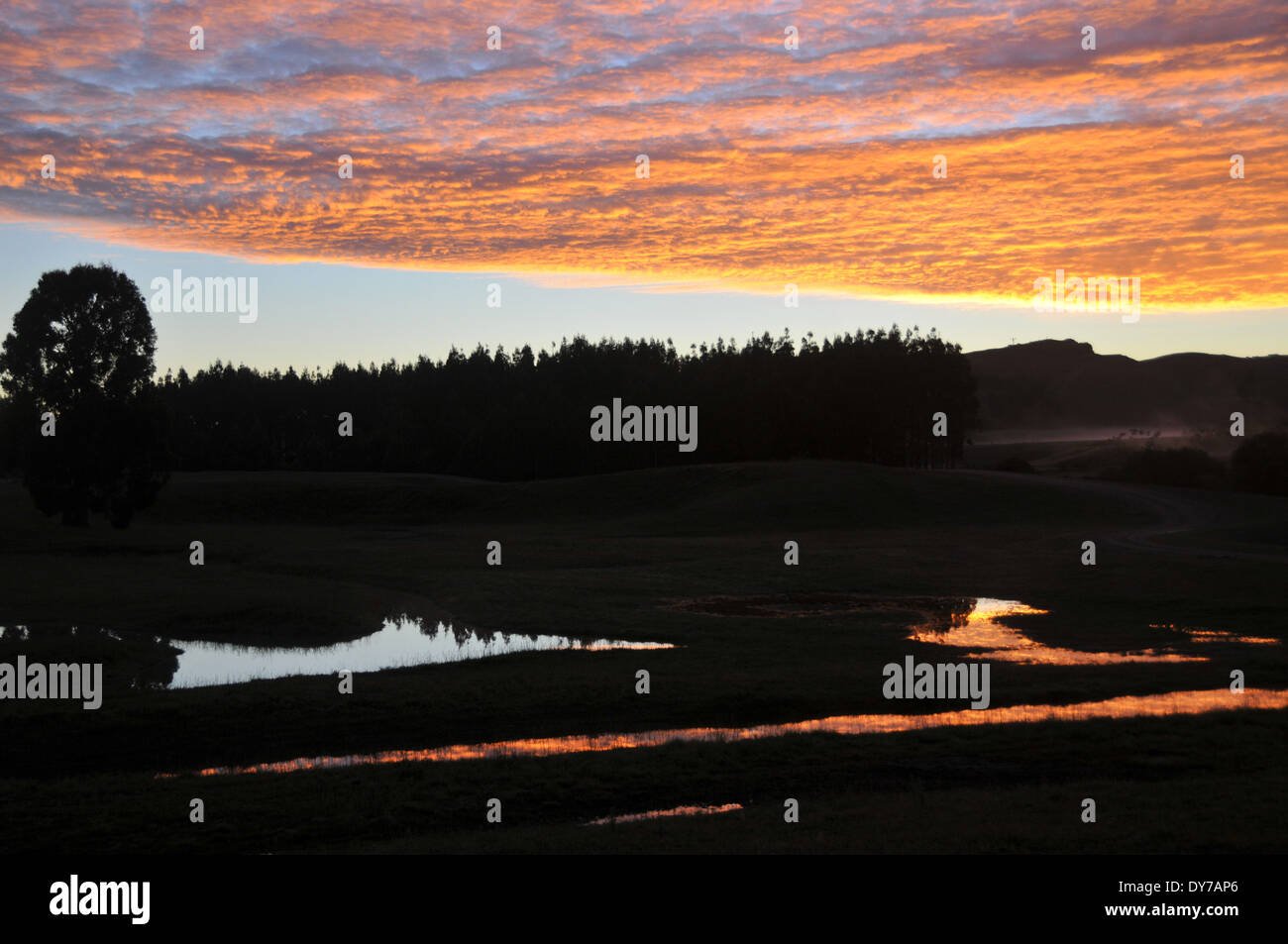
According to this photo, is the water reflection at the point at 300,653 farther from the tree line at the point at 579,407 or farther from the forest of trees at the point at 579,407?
the forest of trees at the point at 579,407

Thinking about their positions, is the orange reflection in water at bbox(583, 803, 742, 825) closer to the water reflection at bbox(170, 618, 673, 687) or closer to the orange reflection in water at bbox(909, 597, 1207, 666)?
the water reflection at bbox(170, 618, 673, 687)

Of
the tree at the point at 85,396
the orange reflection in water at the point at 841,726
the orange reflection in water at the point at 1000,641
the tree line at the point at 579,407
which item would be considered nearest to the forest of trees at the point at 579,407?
the tree line at the point at 579,407

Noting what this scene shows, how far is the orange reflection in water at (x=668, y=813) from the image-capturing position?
13938mm

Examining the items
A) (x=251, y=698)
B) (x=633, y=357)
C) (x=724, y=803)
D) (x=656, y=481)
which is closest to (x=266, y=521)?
(x=656, y=481)

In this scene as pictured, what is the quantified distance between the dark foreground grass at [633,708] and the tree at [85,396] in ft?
15.4

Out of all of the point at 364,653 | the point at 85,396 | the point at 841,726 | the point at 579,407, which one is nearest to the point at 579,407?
the point at 579,407

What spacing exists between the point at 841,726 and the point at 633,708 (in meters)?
4.24

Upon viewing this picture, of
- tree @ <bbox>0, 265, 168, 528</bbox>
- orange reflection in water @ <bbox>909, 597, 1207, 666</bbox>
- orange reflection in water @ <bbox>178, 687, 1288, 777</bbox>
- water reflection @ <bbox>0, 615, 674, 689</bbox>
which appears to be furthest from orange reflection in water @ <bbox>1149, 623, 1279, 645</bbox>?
tree @ <bbox>0, 265, 168, 528</bbox>

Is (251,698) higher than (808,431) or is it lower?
lower

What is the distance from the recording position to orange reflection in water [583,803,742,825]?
13938 millimetres
